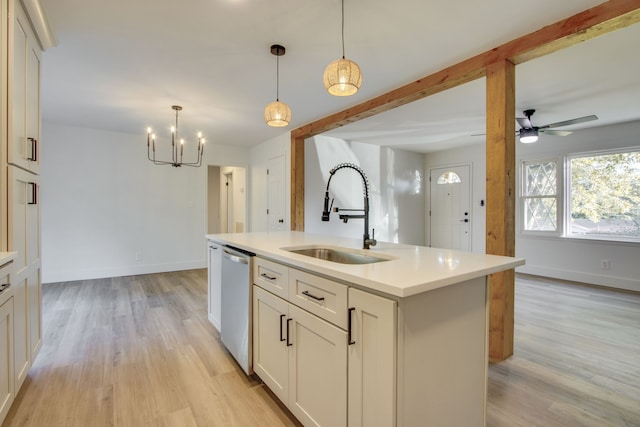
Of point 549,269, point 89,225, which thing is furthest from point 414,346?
point 89,225

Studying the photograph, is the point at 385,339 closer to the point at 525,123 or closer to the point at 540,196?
the point at 525,123

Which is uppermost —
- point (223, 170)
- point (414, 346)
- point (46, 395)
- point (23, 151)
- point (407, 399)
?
point (223, 170)

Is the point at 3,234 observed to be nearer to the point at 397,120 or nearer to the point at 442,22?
the point at 442,22

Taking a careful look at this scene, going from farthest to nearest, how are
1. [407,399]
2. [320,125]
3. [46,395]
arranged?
1. [320,125]
2. [46,395]
3. [407,399]

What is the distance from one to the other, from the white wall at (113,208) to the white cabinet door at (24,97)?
3026 millimetres

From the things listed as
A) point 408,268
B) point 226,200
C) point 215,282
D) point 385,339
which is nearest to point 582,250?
point 408,268

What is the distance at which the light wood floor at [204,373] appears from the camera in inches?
64.4

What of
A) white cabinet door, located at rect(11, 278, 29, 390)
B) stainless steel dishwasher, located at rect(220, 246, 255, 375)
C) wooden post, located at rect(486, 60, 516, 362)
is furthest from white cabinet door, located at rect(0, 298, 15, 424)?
wooden post, located at rect(486, 60, 516, 362)

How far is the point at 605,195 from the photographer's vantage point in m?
4.22

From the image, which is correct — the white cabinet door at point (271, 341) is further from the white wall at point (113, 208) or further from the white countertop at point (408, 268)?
the white wall at point (113, 208)

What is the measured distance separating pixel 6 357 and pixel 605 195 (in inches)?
248

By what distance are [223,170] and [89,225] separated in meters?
3.23

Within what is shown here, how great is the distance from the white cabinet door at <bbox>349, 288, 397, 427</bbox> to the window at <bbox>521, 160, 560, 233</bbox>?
501cm

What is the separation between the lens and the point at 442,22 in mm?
1958
